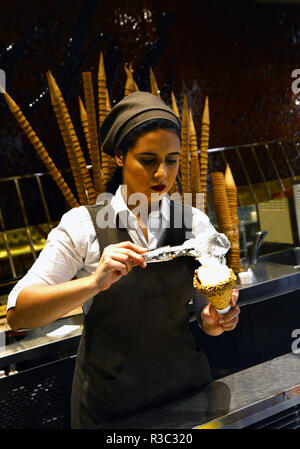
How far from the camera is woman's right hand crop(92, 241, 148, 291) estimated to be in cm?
114

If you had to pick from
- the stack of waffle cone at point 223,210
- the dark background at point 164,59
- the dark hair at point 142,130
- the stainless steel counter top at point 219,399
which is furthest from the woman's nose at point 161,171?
the dark background at point 164,59

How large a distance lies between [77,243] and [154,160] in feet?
1.17

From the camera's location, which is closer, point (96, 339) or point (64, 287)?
point (64, 287)

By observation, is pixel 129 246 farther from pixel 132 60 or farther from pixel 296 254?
pixel 296 254

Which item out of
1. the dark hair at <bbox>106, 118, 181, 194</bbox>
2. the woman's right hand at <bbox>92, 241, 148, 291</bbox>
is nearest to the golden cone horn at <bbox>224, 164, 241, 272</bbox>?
the dark hair at <bbox>106, 118, 181, 194</bbox>

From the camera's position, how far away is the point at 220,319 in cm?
137

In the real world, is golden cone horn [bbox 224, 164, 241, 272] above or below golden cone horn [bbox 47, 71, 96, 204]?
below

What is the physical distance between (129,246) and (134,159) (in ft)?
0.97

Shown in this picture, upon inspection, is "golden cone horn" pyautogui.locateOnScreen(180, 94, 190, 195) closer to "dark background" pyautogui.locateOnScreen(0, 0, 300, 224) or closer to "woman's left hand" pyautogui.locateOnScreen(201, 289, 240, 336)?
"dark background" pyautogui.locateOnScreen(0, 0, 300, 224)

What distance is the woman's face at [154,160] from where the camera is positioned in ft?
4.32

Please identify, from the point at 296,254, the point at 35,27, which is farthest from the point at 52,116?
the point at 296,254

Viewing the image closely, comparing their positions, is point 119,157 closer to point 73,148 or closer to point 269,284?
point 73,148

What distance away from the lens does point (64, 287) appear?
1.20 meters

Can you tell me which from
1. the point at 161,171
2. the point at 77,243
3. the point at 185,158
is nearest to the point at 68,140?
the point at 185,158
